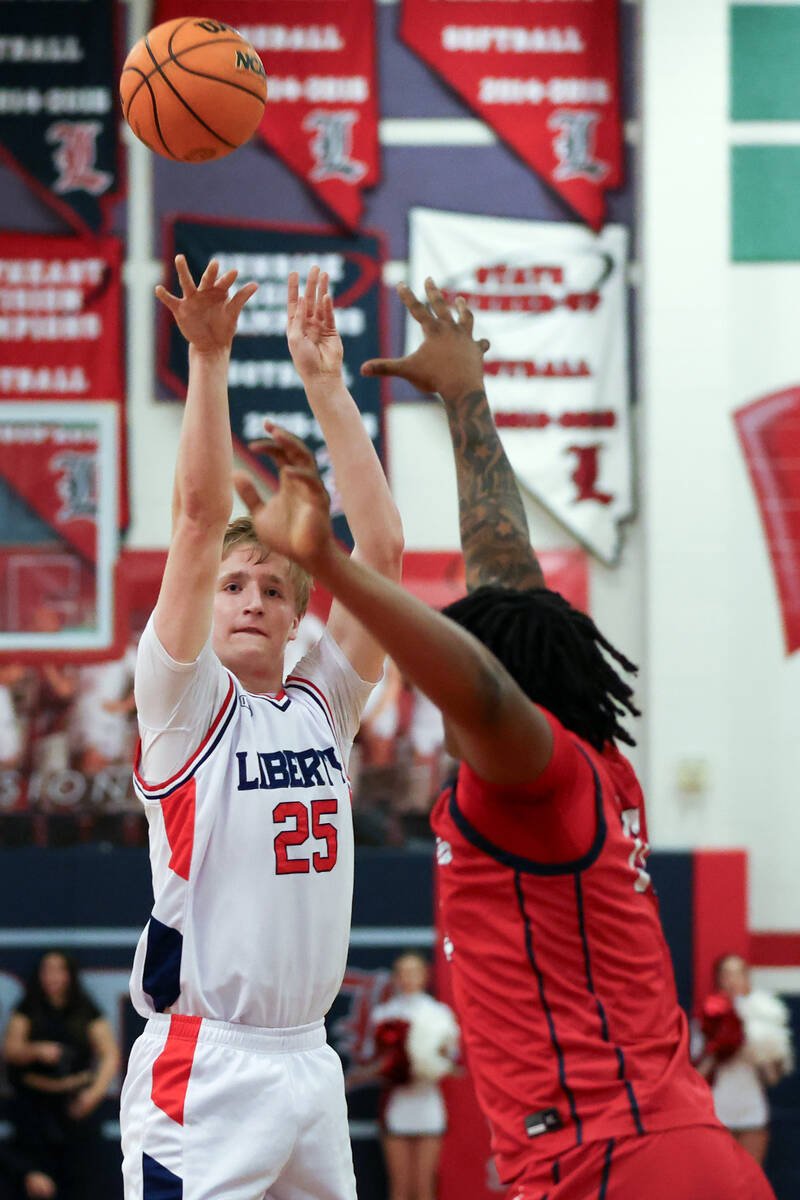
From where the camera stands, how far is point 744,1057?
7.05m

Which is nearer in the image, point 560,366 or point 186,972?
point 186,972

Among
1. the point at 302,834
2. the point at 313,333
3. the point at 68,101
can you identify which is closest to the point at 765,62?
the point at 68,101

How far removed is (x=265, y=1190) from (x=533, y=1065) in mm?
945

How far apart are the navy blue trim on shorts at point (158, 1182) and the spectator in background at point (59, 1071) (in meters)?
4.66

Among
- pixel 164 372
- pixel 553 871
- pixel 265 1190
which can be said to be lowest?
pixel 265 1190

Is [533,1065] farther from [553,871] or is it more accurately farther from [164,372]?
[164,372]

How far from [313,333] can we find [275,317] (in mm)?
5041

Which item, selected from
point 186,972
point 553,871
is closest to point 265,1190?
point 186,972

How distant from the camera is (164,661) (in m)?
2.72

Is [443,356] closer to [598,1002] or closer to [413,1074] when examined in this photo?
[598,1002]

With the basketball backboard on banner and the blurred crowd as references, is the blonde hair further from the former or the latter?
the basketball backboard on banner

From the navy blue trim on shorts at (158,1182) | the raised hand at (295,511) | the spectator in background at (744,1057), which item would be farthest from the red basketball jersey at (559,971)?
the spectator in background at (744,1057)

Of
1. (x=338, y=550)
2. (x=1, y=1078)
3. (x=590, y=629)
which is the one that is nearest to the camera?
(x=338, y=550)

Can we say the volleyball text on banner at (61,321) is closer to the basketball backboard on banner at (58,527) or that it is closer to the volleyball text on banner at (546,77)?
the basketball backboard on banner at (58,527)
